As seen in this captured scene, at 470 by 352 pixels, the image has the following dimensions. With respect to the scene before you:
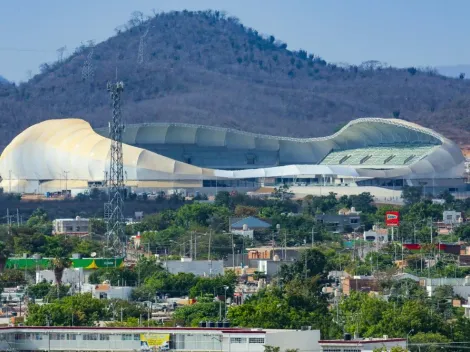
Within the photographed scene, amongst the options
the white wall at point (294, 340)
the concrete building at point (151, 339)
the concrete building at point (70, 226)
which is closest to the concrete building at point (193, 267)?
the concrete building at point (70, 226)

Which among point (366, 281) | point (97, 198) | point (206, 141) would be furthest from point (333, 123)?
point (366, 281)

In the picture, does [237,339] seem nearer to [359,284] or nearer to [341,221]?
[359,284]

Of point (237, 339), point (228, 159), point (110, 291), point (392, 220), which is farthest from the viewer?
point (228, 159)

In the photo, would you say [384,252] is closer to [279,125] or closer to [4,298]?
[4,298]

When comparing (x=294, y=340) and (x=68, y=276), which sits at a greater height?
(x=68, y=276)

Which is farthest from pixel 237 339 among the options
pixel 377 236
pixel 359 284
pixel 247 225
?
pixel 247 225

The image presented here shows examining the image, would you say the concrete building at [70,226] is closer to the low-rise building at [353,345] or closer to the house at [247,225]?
the house at [247,225]
